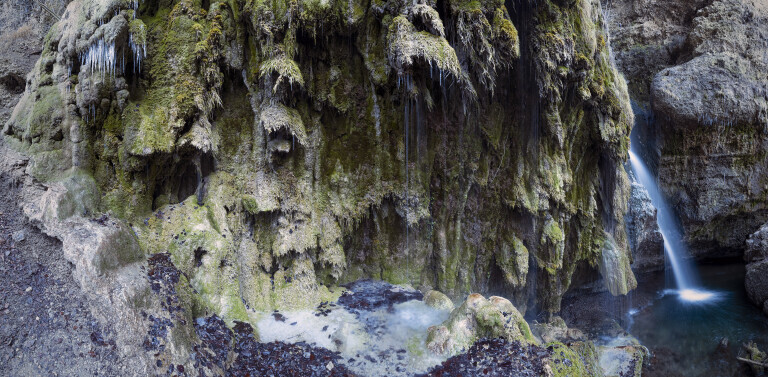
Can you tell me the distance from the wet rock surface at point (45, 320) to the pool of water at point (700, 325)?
51.7 ft

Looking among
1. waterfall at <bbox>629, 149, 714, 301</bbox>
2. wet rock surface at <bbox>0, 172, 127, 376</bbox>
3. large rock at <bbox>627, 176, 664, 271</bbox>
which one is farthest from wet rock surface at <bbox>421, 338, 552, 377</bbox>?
waterfall at <bbox>629, 149, 714, 301</bbox>

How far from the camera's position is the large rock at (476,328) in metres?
8.06

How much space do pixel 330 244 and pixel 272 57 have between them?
4.88 m

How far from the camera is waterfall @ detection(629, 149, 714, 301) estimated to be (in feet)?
57.0

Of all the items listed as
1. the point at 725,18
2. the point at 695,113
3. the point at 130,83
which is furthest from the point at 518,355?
the point at 725,18

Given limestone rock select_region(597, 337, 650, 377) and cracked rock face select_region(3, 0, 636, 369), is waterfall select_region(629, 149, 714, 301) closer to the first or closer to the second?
cracked rock face select_region(3, 0, 636, 369)

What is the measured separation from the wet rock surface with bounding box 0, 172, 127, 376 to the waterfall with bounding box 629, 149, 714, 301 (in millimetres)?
18877

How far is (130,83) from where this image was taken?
8758 millimetres

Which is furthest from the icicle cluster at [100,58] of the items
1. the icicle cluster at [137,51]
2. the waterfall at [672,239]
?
the waterfall at [672,239]

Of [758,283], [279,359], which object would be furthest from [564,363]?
[758,283]

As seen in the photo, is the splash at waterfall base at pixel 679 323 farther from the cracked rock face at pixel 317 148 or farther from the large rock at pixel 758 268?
the cracked rock face at pixel 317 148

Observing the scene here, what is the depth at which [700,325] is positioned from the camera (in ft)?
49.2

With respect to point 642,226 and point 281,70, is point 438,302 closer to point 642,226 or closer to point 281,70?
point 281,70

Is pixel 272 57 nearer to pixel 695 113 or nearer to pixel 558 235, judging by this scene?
pixel 558 235
